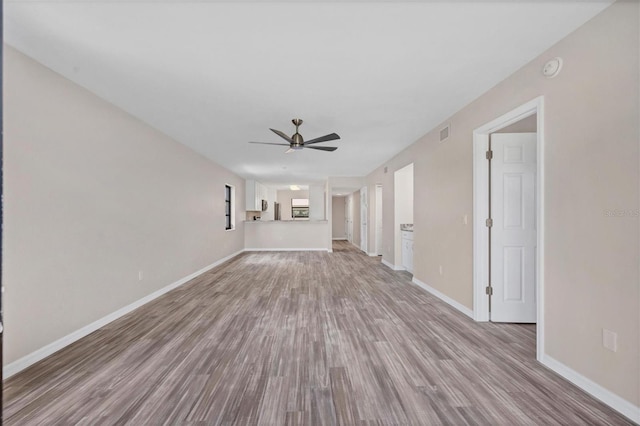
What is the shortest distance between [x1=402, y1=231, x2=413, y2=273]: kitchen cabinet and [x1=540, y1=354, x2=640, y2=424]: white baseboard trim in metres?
3.45

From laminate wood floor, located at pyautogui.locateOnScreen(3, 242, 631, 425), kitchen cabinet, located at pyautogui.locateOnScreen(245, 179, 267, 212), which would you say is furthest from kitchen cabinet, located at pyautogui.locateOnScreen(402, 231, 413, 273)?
kitchen cabinet, located at pyautogui.locateOnScreen(245, 179, 267, 212)

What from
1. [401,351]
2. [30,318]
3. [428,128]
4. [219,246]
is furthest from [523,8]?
[219,246]

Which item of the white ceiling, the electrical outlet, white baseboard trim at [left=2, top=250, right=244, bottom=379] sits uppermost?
the white ceiling

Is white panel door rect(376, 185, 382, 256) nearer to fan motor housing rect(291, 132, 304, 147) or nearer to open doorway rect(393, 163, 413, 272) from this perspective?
open doorway rect(393, 163, 413, 272)

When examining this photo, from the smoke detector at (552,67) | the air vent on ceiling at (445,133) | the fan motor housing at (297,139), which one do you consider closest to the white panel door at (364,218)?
the air vent on ceiling at (445,133)

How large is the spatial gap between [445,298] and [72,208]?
4.31 meters

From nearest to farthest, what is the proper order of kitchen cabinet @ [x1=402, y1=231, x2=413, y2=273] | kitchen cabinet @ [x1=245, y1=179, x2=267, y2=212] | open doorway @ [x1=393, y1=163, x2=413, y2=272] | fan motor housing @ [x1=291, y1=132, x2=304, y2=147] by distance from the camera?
1. fan motor housing @ [x1=291, y1=132, x2=304, y2=147]
2. kitchen cabinet @ [x1=402, y1=231, x2=413, y2=273]
3. open doorway @ [x1=393, y1=163, x2=413, y2=272]
4. kitchen cabinet @ [x1=245, y1=179, x2=267, y2=212]

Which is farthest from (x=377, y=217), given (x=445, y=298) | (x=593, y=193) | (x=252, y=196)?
(x=593, y=193)

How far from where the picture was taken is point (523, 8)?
199cm

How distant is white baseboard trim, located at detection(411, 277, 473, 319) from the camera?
3516mm

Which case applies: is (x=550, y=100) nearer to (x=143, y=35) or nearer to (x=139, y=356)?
(x=143, y=35)

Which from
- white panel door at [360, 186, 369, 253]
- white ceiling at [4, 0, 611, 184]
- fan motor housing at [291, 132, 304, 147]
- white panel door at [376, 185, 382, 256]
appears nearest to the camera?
white ceiling at [4, 0, 611, 184]

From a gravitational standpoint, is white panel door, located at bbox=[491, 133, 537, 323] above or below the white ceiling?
below

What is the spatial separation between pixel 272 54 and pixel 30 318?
9.46ft
